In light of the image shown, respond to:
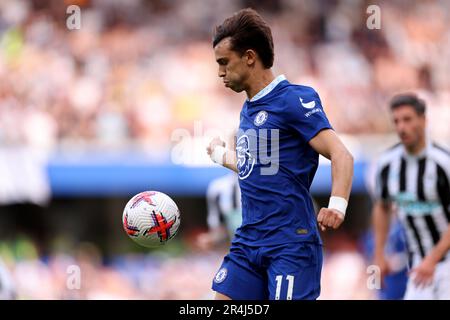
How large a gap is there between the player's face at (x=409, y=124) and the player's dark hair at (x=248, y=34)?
7.98 feet

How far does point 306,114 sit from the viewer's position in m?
5.07

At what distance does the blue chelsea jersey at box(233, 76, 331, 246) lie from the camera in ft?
16.9

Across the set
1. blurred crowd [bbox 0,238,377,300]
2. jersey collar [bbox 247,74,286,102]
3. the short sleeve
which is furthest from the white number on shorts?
blurred crowd [bbox 0,238,377,300]

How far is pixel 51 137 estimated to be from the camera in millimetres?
13609

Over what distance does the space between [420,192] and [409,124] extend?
0.57 m

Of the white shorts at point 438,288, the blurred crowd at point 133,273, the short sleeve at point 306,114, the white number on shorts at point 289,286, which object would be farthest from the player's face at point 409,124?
the blurred crowd at point 133,273

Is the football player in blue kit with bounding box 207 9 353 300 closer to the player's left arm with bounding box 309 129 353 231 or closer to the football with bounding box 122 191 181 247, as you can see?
the player's left arm with bounding box 309 129 353 231

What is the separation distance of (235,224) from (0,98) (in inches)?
257

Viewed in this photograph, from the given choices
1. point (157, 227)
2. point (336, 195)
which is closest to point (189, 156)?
point (157, 227)

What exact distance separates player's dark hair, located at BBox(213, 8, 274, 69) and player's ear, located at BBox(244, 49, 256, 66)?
19 millimetres

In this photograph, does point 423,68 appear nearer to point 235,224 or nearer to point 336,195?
point 235,224

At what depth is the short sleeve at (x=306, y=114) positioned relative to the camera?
5.04 meters

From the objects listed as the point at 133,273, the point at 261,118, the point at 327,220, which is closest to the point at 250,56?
the point at 261,118

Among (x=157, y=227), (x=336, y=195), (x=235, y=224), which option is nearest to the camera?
(x=336, y=195)
